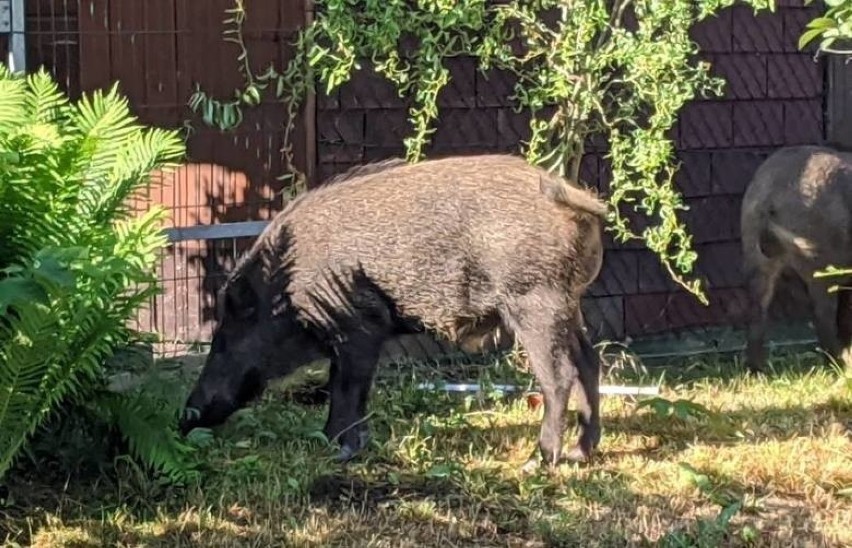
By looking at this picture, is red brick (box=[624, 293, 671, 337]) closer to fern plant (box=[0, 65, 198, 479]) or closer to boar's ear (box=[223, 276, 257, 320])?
boar's ear (box=[223, 276, 257, 320])

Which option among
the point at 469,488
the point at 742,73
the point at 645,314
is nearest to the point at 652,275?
the point at 645,314

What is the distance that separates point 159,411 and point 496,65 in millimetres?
3820

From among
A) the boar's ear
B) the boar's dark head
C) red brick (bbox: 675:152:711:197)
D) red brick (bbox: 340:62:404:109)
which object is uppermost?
red brick (bbox: 340:62:404:109)

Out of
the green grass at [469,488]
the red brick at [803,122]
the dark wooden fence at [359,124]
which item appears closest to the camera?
the green grass at [469,488]

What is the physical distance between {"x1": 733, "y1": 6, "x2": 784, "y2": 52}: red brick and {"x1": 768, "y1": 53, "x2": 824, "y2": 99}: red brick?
11 centimetres

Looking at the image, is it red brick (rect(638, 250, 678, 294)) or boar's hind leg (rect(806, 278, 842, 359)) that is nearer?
boar's hind leg (rect(806, 278, 842, 359))

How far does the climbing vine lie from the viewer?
778 centimetres

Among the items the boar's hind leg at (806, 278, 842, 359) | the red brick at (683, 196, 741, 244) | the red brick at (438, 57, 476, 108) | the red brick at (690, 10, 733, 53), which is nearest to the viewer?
the red brick at (438, 57, 476, 108)

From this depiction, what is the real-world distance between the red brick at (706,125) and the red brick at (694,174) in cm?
7

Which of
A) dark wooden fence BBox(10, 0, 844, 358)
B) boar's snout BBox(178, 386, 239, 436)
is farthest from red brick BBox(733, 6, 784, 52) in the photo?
boar's snout BBox(178, 386, 239, 436)

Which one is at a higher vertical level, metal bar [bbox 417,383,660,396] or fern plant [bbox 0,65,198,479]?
fern plant [bbox 0,65,198,479]

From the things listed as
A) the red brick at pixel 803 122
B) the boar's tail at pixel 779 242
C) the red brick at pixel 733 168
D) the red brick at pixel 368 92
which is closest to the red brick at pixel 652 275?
the red brick at pixel 733 168

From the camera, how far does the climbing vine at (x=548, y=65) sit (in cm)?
778

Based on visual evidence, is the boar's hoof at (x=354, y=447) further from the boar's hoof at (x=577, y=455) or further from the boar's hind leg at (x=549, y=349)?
the boar's hoof at (x=577, y=455)
